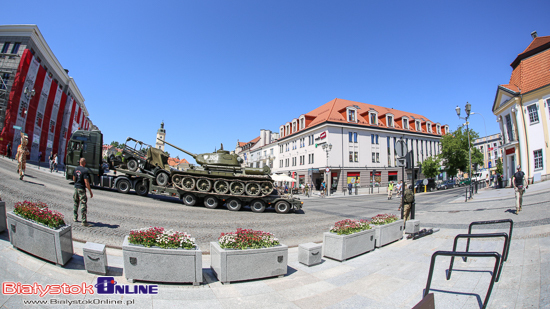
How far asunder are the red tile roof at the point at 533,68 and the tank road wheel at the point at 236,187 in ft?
85.4

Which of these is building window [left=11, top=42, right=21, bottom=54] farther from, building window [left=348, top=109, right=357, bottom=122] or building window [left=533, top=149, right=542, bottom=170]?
building window [left=533, top=149, right=542, bottom=170]

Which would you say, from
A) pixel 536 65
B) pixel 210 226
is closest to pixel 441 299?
pixel 210 226

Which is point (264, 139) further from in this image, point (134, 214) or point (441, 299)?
point (441, 299)

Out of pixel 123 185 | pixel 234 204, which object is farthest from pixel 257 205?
pixel 123 185

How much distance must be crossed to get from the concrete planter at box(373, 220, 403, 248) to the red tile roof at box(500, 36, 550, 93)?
23.6m

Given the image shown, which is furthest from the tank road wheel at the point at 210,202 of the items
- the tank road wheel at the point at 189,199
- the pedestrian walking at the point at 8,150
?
the pedestrian walking at the point at 8,150

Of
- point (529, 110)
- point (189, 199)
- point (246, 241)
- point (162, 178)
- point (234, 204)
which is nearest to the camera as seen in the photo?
point (246, 241)

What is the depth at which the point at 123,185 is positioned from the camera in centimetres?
1608

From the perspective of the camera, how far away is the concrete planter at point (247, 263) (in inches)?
168

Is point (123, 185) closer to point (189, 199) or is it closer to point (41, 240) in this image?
point (189, 199)

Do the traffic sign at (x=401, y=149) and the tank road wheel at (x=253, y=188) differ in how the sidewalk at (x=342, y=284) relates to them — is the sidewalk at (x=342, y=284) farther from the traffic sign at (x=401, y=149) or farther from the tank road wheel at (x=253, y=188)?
the tank road wheel at (x=253, y=188)

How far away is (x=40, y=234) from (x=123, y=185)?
43.7 ft

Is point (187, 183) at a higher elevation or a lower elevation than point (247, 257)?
higher

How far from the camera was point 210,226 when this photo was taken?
935 centimetres
